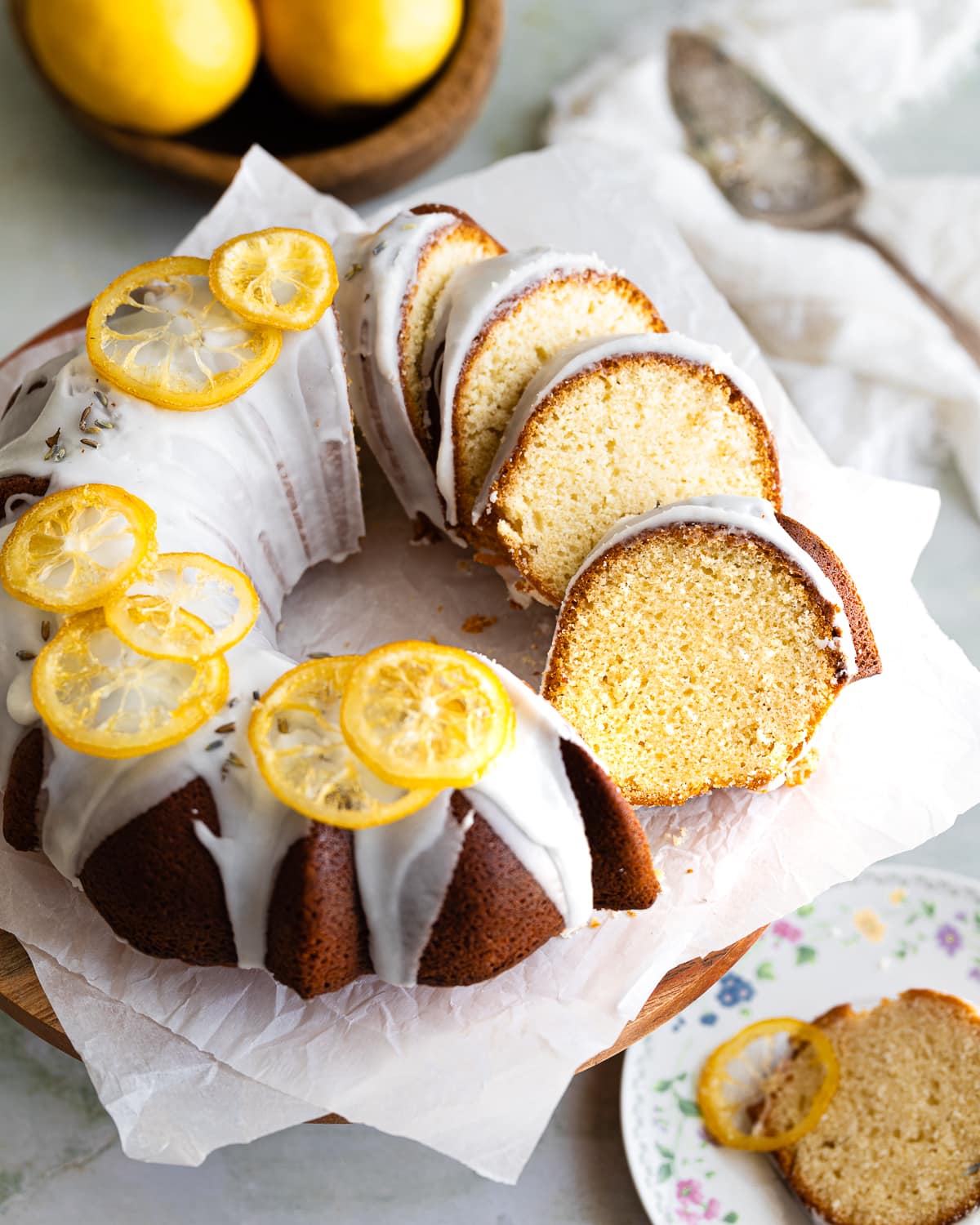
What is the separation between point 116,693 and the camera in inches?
93.7

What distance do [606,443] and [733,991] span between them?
1.31m

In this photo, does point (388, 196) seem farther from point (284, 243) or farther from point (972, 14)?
point (972, 14)

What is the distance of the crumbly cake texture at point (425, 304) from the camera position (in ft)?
9.67

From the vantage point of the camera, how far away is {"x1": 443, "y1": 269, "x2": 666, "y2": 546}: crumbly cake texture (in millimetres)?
2912

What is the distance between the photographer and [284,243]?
2.80 m

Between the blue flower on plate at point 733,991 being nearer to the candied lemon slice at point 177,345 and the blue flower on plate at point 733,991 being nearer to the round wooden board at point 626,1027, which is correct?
the round wooden board at point 626,1027

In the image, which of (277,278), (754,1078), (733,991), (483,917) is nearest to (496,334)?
(277,278)

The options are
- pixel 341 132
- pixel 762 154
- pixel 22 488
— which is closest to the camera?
pixel 22 488

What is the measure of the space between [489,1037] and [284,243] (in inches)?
64.7

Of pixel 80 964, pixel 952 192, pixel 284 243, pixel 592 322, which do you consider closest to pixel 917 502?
pixel 592 322

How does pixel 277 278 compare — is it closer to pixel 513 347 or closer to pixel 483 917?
pixel 513 347

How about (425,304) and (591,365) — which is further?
(425,304)

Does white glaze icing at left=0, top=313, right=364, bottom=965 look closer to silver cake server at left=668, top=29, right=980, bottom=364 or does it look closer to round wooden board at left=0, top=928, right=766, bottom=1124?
round wooden board at left=0, top=928, right=766, bottom=1124

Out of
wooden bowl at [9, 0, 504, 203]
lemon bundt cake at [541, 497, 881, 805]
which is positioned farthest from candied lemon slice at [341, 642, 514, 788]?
wooden bowl at [9, 0, 504, 203]
